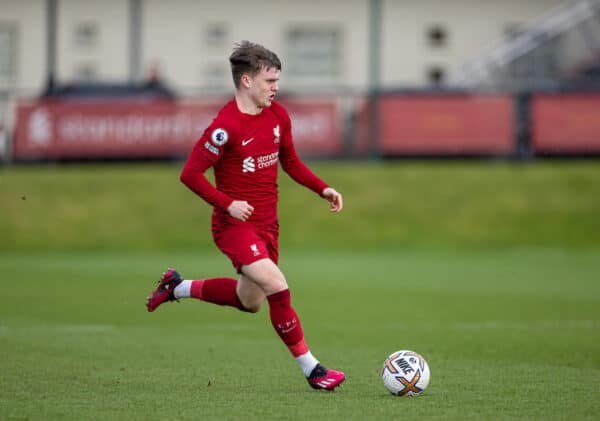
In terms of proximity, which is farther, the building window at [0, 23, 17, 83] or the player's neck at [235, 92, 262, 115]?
the building window at [0, 23, 17, 83]

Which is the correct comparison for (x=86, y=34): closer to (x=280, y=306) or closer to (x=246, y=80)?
(x=246, y=80)

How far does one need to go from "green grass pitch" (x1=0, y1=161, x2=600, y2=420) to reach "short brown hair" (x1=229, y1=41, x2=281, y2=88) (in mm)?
1986

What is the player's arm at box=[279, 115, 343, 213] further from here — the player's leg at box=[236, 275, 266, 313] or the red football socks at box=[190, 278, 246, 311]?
the red football socks at box=[190, 278, 246, 311]

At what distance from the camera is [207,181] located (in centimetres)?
670

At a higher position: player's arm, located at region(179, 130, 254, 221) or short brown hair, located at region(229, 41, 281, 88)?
short brown hair, located at region(229, 41, 281, 88)

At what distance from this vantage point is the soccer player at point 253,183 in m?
6.71

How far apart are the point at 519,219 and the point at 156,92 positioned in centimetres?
Answer: 822

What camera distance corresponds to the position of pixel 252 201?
6.95 meters

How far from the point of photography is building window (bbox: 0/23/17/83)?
37688 mm

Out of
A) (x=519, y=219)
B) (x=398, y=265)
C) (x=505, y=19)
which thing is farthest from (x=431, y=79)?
(x=398, y=265)

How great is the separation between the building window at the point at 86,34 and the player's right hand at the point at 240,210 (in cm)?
3184

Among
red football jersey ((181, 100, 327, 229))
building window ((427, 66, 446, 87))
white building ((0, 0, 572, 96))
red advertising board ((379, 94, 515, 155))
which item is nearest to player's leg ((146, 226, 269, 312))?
red football jersey ((181, 100, 327, 229))

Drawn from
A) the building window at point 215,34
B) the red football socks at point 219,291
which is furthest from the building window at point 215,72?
the red football socks at point 219,291

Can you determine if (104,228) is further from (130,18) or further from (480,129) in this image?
(130,18)
